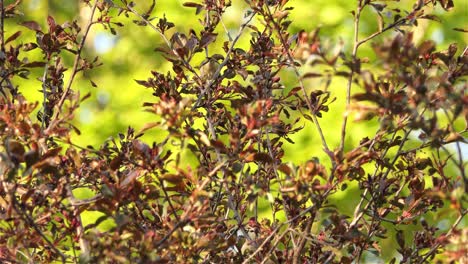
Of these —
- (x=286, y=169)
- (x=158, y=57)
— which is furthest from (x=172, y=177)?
(x=158, y=57)

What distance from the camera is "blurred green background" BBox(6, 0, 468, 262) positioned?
6188 millimetres

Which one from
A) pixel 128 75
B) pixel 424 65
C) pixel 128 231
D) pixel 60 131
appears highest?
pixel 128 75

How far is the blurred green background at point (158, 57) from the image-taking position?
6188mm

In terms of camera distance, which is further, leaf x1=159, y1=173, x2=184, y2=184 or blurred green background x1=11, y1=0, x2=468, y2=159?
blurred green background x1=11, y1=0, x2=468, y2=159

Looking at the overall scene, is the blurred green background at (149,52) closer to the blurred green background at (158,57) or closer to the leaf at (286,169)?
the blurred green background at (158,57)

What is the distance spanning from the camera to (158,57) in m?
6.98

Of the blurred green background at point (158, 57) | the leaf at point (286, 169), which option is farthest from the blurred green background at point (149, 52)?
the leaf at point (286, 169)

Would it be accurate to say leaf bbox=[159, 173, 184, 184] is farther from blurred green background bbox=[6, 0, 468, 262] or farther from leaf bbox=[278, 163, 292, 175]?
blurred green background bbox=[6, 0, 468, 262]

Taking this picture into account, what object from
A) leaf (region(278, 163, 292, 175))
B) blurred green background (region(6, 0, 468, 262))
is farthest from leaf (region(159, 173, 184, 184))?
blurred green background (region(6, 0, 468, 262))

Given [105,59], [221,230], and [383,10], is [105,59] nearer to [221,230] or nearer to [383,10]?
[221,230]

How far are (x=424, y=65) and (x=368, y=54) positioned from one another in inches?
124

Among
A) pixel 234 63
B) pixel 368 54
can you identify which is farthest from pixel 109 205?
pixel 368 54

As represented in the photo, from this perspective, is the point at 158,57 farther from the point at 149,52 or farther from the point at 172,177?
the point at 172,177

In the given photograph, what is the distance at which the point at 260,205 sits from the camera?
611 cm
